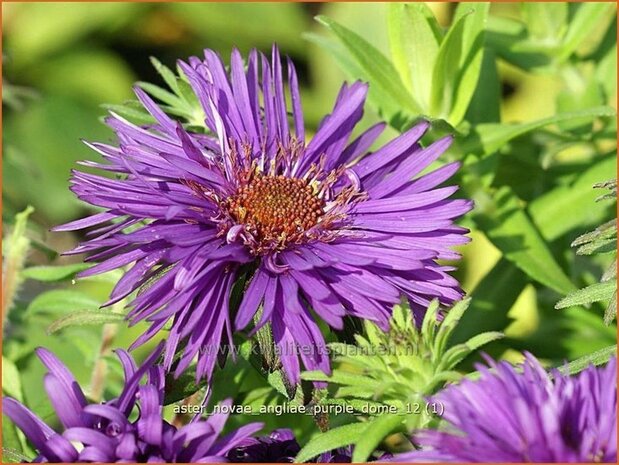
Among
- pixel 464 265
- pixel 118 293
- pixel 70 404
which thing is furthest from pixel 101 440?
pixel 464 265

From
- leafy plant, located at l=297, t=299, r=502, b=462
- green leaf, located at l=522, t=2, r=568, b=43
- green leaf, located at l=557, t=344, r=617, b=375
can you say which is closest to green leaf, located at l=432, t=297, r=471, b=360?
leafy plant, located at l=297, t=299, r=502, b=462

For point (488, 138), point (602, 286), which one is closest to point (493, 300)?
point (488, 138)

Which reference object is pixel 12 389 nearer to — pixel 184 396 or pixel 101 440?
pixel 184 396

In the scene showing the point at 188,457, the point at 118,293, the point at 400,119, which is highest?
the point at 400,119

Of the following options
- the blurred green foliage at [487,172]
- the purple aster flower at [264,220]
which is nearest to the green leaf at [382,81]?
the blurred green foliage at [487,172]

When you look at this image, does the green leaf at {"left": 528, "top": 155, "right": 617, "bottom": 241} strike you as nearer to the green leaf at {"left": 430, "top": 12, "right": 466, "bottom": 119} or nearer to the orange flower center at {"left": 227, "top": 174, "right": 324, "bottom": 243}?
the green leaf at {"left": 430, "top": 12, "right": 466, "bottom": 119}

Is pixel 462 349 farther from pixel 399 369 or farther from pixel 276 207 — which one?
pixel 276 207
